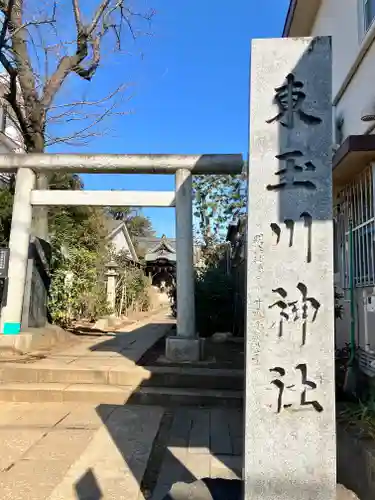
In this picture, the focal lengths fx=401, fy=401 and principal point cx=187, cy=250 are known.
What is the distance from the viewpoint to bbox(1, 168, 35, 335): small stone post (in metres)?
6.77

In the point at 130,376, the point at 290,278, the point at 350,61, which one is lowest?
the point at 130,376

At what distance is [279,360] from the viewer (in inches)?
95.4

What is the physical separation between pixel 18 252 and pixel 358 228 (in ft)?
17.9

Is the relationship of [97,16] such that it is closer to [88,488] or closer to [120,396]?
[120,396]

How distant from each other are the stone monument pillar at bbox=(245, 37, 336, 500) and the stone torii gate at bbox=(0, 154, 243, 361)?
4059 mm

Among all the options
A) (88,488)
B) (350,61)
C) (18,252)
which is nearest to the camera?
(88,488)

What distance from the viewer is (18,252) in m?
6.98

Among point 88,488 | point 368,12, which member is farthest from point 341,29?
point 88,488

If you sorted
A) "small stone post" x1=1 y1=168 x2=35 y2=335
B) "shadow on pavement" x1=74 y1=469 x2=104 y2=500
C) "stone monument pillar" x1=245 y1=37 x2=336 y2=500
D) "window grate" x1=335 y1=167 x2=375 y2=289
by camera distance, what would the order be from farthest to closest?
"small stone post" x1=1 y1=168 x2=35 y2=335 < "window grate" x1=335 y1=167 x2=375 y2=289 < "shadow on pavement" x1=74 y1=469 x2=104 y2=500 < "stone monument pillar" x1=245 y1=37 x2=336 y2=500

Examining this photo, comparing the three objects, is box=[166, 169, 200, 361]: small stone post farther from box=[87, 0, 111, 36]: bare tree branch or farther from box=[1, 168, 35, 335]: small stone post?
box=[87, 0, 111, 36]: bare tree branch

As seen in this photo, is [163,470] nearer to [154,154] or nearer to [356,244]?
[356,244]

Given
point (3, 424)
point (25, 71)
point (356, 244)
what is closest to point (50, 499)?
point (3, 424)

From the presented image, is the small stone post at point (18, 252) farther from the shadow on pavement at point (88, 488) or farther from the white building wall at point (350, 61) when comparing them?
the white building wall at point (350, 61)

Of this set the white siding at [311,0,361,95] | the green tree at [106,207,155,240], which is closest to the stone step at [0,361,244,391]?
the white siding at [311,0,361,95]
